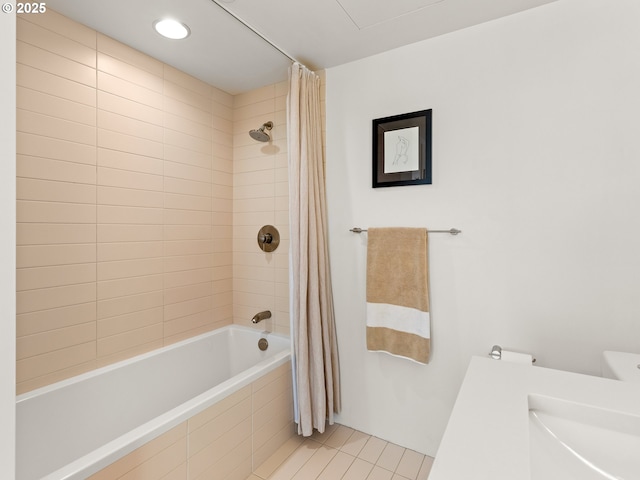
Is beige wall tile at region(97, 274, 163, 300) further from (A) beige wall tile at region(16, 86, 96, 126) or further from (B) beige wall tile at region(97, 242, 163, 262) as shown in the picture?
(A) beige wall tile at region(16, 86, 96, 126)

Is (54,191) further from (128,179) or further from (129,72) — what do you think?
(129,72)

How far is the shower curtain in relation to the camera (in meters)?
1.83

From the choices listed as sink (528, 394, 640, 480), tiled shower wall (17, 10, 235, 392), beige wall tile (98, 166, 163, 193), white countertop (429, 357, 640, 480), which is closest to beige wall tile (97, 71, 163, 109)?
tiled shower wall (17, 10, 235, 392)

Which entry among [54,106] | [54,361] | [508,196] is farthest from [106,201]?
[508,196]

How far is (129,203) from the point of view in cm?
184

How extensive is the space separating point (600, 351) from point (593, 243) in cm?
48

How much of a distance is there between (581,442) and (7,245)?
4.64ft

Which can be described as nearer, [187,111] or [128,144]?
[128,144]

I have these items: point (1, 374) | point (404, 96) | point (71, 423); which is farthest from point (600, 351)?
point (71, 423)

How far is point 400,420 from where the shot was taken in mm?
1842

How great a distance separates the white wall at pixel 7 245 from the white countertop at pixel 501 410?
0.80 metres

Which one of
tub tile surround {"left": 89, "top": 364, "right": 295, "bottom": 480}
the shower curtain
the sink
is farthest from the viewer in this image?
the shower curtain

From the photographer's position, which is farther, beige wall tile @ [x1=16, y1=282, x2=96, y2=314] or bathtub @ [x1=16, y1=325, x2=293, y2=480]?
beige wall tile @ [x1=16, y1=282, x2=96, y2=314]

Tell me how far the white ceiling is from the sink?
1.69 meters
